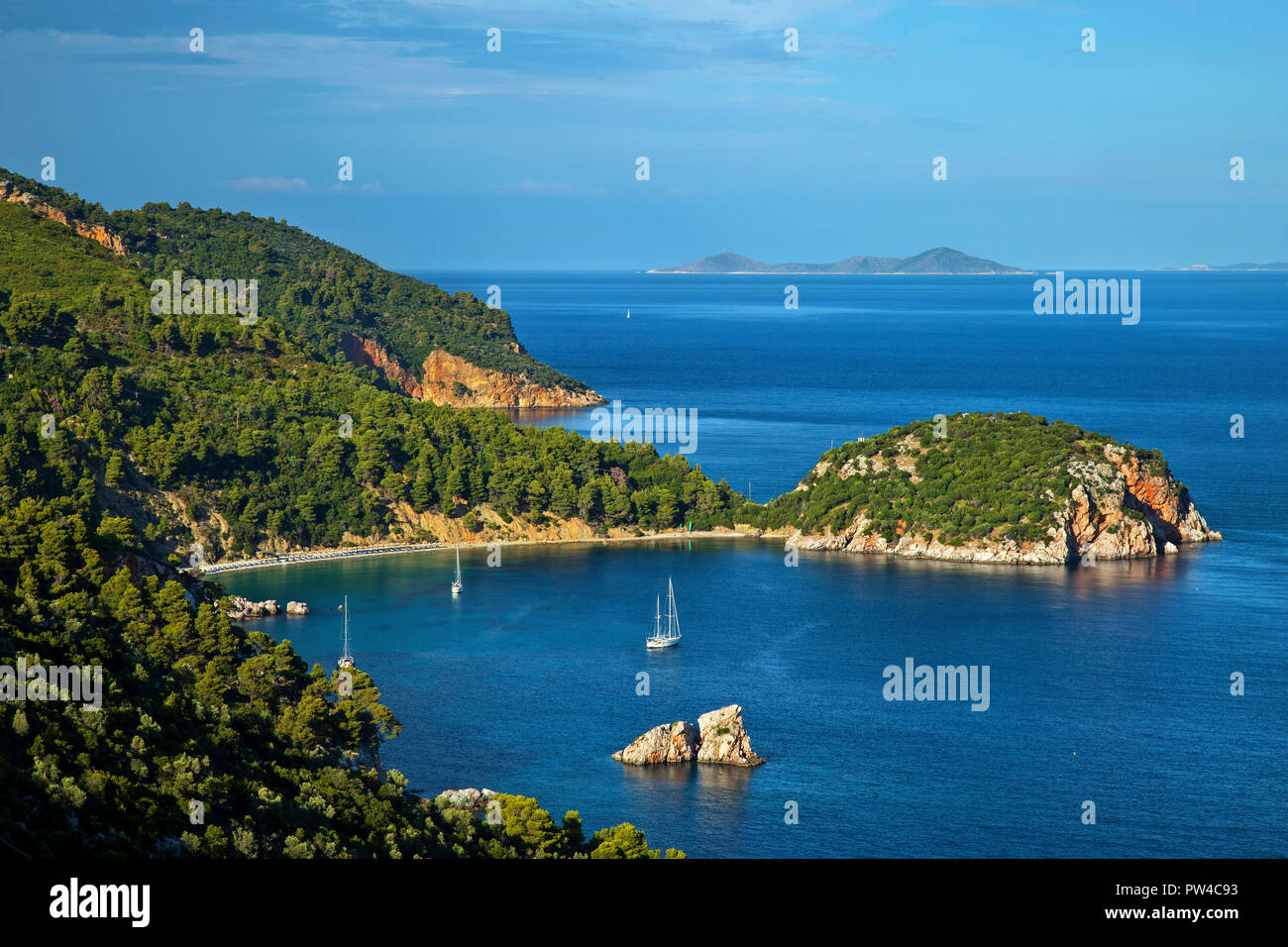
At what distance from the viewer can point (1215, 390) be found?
188750mm

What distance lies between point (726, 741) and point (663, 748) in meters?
2.52

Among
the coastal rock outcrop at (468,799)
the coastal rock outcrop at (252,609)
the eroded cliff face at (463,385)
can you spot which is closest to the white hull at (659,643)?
the coastal rock outcrop at (252,609)

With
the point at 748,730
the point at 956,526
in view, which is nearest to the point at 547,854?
the point at 748,730

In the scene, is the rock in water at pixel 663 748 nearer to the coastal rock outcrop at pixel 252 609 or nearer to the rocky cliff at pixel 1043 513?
the coastal rock outcrop at pixel 252 609

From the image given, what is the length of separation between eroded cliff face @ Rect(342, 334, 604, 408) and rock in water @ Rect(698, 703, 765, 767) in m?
130

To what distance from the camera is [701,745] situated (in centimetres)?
5447

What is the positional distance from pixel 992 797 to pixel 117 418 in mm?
68336

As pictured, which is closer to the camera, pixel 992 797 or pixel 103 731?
pixel 103 731

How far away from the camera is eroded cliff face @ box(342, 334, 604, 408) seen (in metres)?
183

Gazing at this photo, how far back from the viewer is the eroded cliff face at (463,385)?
183 m

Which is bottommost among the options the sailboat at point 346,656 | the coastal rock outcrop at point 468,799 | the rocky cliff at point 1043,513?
the coastal rock outcrop at point 468,799

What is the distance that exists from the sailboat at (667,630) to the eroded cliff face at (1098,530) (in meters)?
22.6

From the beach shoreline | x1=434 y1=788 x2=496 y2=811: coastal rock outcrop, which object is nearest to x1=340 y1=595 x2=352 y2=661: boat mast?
the beach shoreline
